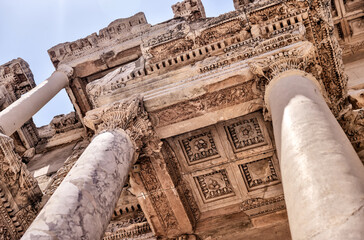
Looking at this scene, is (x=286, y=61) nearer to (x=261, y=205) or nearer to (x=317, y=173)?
(x=317, y=173)

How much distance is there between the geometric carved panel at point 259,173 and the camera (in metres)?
6.09

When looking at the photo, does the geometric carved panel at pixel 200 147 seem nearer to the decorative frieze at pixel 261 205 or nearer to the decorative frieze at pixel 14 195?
the decorative frieze at pixel 261 205

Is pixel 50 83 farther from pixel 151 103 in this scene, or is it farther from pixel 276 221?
pixel 276 221

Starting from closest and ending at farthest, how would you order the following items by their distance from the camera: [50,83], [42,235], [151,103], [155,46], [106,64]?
[42,235], [151,103], [155,46], [50,83], [106,64]

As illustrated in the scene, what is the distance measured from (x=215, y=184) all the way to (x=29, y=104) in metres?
5.06

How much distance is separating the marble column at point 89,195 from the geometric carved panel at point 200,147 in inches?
66.6

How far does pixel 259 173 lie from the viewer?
20.2 ft

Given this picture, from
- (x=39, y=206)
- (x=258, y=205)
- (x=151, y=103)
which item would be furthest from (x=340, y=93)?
(x=39, y=206)

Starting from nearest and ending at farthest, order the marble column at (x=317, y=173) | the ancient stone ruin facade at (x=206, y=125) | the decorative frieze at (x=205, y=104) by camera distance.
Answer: the marble column at (x=317, y=173)
the ancient stone ruin facade at (x=206, y=125)
the decorative frieze at (x=205, y=104)

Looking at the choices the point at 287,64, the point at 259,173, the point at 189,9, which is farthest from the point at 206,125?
the point at 189,9

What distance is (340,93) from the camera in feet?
18.5

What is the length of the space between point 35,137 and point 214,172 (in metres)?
7.02

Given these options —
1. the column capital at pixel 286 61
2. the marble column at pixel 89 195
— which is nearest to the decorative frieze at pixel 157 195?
the marble column at pixel 89 195

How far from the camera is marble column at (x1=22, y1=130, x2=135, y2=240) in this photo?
9.86ft
